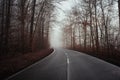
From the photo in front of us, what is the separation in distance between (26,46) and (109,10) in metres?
14.6

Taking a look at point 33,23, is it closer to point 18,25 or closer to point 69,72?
point 18,25

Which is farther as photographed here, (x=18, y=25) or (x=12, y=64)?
(x=18, y=25)

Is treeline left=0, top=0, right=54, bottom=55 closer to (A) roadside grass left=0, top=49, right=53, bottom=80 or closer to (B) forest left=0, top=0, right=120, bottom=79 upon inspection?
(B) forest left=0, top=0, right=120, bottom=79

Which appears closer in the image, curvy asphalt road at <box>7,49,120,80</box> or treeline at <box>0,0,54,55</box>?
curvy asphalt road at <box>7,49,120,80</box>

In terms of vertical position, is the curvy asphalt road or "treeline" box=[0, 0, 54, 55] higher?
"treeline" box=[0, 0, 54, 55]

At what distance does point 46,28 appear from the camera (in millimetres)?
43594

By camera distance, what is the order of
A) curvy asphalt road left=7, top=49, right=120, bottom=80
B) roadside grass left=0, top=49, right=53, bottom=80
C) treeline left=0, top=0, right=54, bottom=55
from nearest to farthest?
1. curvy asphalt road left=7, top=49, right=120, bottom=80
2. roadside grass left=0, top=49, right=53, bottom=80
3. treeline left=0, top=0, right=54, bottom=55

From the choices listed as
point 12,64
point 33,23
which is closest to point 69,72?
point 12,64

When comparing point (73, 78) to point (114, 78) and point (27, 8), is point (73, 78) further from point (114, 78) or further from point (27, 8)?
point (27, 8)

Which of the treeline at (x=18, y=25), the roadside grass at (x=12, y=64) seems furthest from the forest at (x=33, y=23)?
the roadside grass at (x=12, y=64)

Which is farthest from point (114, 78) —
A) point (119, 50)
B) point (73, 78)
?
point (119, 50)

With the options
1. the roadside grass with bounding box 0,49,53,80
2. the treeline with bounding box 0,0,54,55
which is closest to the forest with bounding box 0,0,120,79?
the treeline with bounding box 0,0,54,55

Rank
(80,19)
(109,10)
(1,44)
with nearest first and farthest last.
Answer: (1,44) < (109,10) < (80,19)

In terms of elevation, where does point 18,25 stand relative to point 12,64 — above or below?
above
